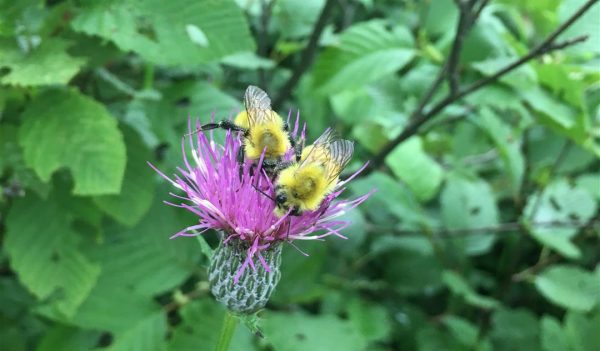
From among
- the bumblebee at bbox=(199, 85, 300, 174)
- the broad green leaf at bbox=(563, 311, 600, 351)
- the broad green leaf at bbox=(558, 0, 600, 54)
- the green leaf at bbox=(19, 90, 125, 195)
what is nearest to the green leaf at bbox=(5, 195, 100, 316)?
the green leaf at bbox=(19, 90, 125, 195)

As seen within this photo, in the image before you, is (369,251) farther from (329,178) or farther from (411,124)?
(329,178)

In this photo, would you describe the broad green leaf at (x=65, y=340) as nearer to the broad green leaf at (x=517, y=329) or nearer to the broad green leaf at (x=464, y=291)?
the broad green leaf at (x=464, y=291)

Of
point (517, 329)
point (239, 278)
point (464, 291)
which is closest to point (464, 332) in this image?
point (464, 291)

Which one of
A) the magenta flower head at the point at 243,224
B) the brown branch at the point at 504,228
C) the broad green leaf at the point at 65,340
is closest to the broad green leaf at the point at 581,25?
the brown branch at the point at 504,228

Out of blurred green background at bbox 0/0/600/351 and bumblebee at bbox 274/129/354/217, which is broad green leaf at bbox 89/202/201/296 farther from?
bumblebee at bbox 274/129/354/217

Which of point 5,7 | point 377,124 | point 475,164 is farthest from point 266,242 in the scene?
point 475,164

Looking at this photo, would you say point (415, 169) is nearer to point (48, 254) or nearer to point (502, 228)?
point (502, 228)
